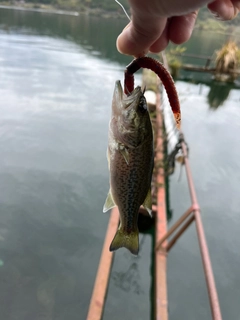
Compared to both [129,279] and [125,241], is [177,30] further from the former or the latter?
[129,279]

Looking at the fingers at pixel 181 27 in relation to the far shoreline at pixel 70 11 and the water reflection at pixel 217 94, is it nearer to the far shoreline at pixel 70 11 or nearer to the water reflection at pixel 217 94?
the water reflection at pixel 217 94

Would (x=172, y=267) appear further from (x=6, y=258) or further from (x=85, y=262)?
(x=6, y=258)

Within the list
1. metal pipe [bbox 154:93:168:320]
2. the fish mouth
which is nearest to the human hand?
the fish mouth

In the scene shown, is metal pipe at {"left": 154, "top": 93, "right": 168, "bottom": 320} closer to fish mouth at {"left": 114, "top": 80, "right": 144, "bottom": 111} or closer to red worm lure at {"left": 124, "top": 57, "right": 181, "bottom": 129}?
fish mouth at {"left": 114, "top": 80, "right": 144, "bottom": 111}

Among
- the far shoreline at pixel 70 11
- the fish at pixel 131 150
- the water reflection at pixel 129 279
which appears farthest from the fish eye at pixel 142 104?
the far shoreline at pixel 70 11

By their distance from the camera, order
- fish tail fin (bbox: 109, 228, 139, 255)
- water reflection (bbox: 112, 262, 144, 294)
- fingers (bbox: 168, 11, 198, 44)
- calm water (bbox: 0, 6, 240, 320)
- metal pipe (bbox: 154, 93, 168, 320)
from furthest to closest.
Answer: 1. water reflection (bbox: 112, 262, 144, 294)
2. calm water (bbox: 0, 6, 240, 320)
3. metal pipe (bbox: 154, 93, 168, 320)
4. fish tail fin (bbox: 109, 228, 139, 255)
5. fingers (bbox: 168, 11, 198, 44)

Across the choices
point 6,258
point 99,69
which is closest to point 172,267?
point 6,258
